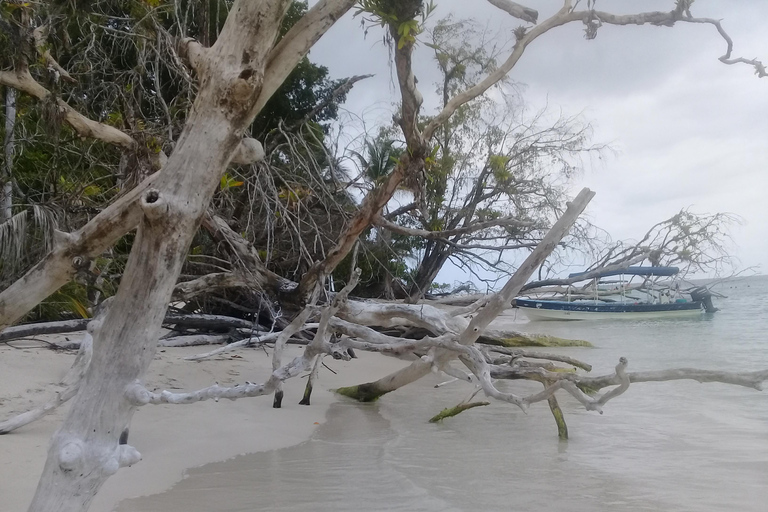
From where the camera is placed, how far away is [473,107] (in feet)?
50.0

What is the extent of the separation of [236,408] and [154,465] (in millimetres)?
1721

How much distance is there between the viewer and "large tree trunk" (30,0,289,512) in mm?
2076

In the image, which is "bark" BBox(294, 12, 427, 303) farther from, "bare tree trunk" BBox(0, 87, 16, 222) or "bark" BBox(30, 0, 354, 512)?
"bare tree trunk" BBox(0, 87, 16, 222)

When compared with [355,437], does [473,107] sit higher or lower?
higher

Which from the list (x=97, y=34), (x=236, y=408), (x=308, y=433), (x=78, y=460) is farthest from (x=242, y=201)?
(x=78, y=460)

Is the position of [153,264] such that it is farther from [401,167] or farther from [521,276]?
[401,167]

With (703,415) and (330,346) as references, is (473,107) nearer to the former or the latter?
(703,415)

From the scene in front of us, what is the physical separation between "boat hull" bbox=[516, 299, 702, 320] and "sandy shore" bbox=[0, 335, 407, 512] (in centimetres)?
1475

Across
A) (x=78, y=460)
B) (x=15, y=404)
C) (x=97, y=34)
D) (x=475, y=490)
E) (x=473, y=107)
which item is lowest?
(x=475, y=490)

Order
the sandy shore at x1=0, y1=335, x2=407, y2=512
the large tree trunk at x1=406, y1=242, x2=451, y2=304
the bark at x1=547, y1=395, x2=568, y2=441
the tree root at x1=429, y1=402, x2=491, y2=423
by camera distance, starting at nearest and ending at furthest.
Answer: the sandy shore at x1=0, y1=335, x2=407, y2=512
the bark at x1=547, y1=395, x2=568, y2=441
the tree root at x1=429, y1=402, x2=491, y2=423
the large tree trunk at x1=406, y1=242, x2=451, y2=304

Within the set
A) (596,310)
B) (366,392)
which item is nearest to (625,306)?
(596,310)

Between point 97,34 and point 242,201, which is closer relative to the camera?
point 97,34

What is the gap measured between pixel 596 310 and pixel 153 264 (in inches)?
835

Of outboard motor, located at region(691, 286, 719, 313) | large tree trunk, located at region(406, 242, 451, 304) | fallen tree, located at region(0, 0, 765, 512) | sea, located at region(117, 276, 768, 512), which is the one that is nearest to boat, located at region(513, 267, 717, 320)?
outboard motor, located at region(691, 286, 719, 313)
